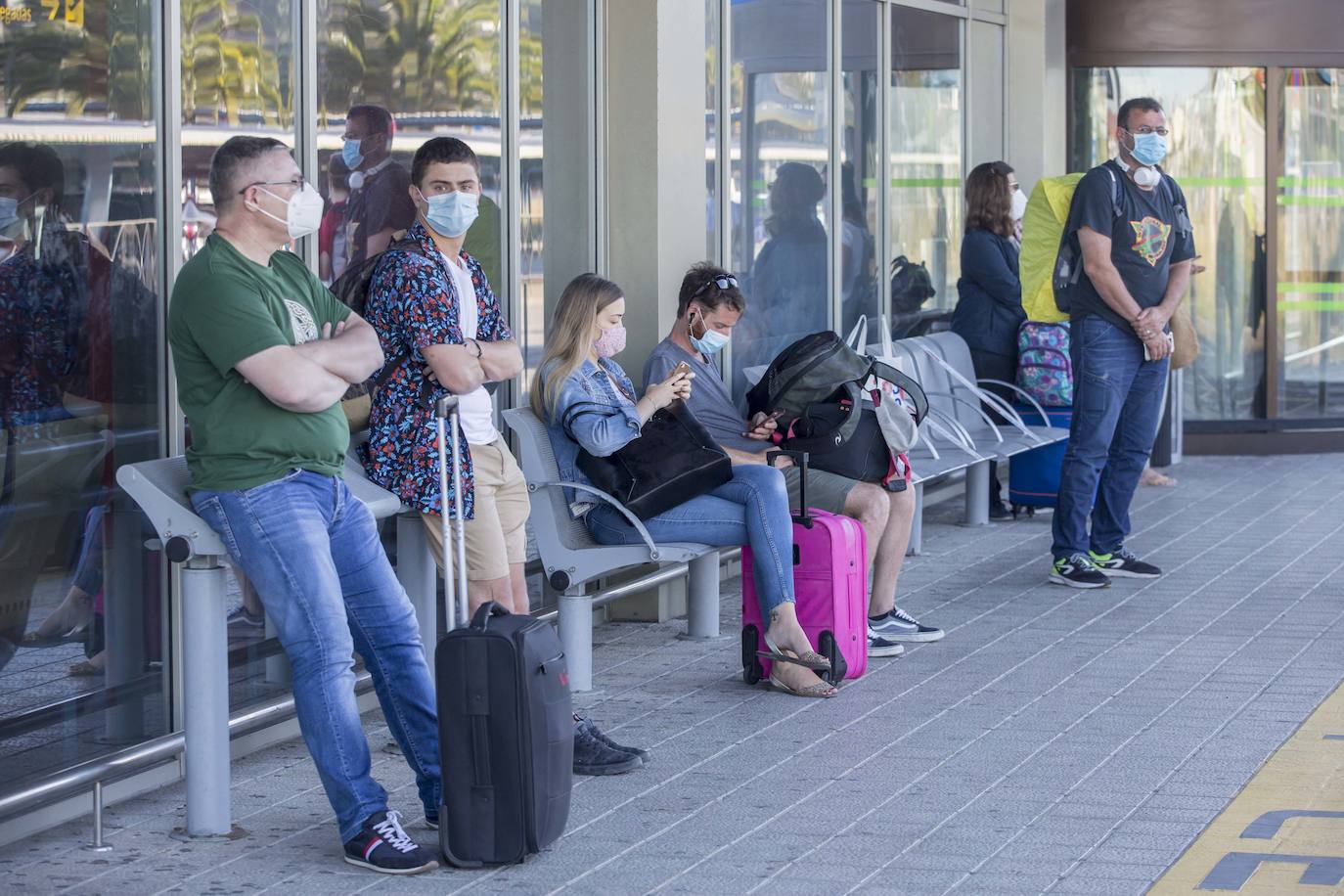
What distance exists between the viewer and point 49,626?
16.7 feet

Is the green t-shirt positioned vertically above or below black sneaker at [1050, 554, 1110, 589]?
above

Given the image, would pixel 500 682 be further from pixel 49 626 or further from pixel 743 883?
pixel 49 626

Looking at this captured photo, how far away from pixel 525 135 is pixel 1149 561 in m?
3.52

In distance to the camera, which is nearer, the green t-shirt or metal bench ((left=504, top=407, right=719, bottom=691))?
the green t-shirt

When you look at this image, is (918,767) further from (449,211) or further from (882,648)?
(449,211)

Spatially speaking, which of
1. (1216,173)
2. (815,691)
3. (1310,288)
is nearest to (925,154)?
(1216,173)

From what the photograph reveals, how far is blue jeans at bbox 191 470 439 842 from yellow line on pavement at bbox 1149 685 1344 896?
1808 millimetres

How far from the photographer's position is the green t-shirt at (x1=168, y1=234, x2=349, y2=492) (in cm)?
446

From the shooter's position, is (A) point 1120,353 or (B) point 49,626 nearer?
(B) point 49,626

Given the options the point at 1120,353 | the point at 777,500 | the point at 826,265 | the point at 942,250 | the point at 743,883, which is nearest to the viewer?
the point at 743,883

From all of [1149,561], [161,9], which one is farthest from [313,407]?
[1149,561]

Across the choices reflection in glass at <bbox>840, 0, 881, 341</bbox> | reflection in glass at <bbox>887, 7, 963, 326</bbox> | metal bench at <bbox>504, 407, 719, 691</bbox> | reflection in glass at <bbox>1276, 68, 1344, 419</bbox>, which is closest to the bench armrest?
metal bench at <bbox>504, 407, 719, 691</bbox>

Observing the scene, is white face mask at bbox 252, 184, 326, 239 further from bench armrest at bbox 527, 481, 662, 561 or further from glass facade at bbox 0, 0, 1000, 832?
bench armrest at bbox 527, 481, 662, 561

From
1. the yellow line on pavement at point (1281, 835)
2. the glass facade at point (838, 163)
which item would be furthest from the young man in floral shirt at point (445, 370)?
the glass facade at point (838, 163)
